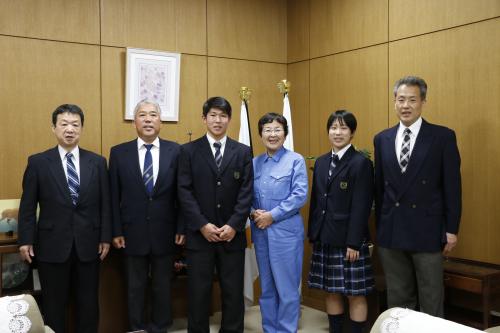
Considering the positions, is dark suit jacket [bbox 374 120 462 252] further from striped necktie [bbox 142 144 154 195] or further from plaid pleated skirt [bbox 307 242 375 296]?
striped necktie [bbox 142 144 154 195]

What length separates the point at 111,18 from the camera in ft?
14.4

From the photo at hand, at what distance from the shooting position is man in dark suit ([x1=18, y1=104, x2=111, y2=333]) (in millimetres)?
3316

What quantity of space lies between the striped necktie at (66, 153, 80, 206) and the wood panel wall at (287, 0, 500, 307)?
2387 millimetres

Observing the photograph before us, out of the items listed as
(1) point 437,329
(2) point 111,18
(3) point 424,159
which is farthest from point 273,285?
(2) point 111,18

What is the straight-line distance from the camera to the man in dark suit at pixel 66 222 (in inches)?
131

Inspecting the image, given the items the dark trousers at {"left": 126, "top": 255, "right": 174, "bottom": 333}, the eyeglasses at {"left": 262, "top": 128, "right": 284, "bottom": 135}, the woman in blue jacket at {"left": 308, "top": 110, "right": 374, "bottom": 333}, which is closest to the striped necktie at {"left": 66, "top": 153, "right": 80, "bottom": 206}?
the dark trousers at {"left": 126, "top": 255, "right": 174, "bottom": 333}

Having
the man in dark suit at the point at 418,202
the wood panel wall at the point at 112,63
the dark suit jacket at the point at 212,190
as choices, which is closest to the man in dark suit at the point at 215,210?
the dark suit jacket at the point at 212,190

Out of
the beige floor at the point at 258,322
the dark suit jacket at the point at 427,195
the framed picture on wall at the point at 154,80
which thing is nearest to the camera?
the dark suit jacket at the point at 427,195

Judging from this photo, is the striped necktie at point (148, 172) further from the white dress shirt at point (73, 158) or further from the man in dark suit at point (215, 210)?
the white dress shirt at point (73, 158)

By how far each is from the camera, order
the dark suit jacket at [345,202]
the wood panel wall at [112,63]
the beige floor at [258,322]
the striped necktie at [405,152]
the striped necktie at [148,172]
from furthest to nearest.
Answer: the beige floor at [258,322]
the wood panel wall at [112,63]
the striped necktie at [148,172]
the dark suit jacket at [345,202]
the striped necktie at [405,152]

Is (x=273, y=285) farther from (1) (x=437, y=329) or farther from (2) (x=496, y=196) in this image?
(1) (x=437, y=329)

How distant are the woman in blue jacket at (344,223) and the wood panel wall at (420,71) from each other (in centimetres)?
85

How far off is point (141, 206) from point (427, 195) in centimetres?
183

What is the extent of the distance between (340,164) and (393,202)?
1.43 ft
